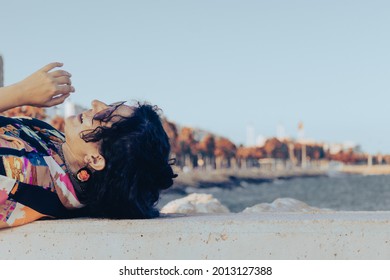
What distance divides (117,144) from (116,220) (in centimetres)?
35

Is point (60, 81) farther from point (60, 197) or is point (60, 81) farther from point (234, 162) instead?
point (234, 162)

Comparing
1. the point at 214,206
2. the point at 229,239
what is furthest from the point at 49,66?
the point at 214,206

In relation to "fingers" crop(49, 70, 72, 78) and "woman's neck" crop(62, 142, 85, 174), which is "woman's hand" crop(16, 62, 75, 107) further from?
"woman's neck" crop(62, 142, 85, 174)

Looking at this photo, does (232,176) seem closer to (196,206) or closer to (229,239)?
(196,206)

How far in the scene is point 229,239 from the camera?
2.95 m

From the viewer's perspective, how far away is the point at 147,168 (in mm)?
3293

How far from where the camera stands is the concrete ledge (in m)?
2.92

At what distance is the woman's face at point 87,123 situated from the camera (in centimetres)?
328

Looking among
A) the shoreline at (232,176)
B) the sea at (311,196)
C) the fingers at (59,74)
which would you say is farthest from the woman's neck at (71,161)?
the shoreline at (232,176)

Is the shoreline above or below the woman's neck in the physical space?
below

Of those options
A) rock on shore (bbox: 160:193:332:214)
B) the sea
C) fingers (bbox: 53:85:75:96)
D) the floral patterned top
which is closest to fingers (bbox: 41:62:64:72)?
fingers (bbox: 53:85:75:96)

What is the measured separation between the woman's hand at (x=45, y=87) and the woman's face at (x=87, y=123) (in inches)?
8.7

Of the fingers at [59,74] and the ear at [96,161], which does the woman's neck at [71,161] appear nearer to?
the ear at [96,161]

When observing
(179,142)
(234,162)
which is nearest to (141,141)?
(179,142)
